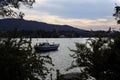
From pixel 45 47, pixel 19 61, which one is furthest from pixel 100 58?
pixel 45 47

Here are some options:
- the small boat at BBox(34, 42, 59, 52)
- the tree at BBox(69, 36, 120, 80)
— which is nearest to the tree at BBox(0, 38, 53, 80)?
the tree at BBox(69, 36, 120, 80)

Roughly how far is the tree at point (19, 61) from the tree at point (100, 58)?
3.67 meters

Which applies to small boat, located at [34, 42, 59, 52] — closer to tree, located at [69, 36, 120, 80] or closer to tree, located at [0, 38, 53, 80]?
tree, located at [69, 36, 120, 80]

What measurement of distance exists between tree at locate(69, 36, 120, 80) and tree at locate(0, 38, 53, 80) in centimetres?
367

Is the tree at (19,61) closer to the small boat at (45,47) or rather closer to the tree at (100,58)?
the tree at (100,58)

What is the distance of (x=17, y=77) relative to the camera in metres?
8.59

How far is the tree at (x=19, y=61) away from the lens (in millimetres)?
8688

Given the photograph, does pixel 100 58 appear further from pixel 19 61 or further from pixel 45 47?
pixel 45 47

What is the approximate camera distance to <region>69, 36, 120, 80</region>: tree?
42.2ft

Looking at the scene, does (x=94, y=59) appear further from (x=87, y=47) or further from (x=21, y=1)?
(x=21, y=1)

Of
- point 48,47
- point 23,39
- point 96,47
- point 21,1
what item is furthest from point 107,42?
point 48,47

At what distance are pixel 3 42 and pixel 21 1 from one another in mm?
5009

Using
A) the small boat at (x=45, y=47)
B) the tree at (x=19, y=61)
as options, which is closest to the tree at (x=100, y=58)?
the tree at (x=19, y=61)

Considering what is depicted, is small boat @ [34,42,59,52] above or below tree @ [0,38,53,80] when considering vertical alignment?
below
